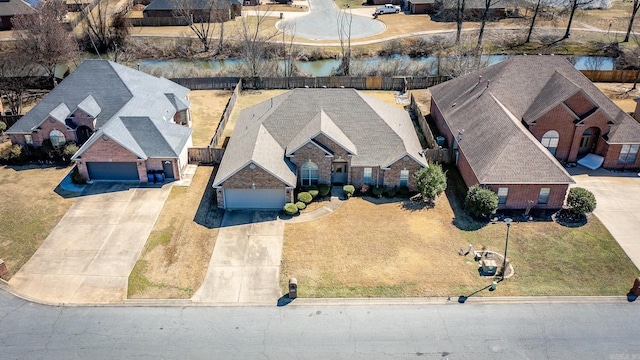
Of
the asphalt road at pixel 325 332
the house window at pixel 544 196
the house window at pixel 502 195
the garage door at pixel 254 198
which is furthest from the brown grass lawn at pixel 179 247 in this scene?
the house window at pixel 544 196

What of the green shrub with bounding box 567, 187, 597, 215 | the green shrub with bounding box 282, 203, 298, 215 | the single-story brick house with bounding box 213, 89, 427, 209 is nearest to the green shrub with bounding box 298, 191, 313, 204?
the single-story brick house with bounding box 213, 89, 427, 209

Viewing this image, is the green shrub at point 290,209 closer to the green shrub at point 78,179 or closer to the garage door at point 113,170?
the garage door at point 113,170

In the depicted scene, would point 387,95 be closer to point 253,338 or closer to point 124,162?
point 124,162

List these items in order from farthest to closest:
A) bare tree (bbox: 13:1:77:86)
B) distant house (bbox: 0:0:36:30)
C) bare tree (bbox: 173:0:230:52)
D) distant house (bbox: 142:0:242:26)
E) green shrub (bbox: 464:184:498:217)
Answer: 1. distant house (bbox: 142:0:242:26)
2. distant house (bbox: 0:0:36:30)
3. bare tree (bbox: 173:0:230:52)
4. bare tree (bbox: 13:1:77:86)
5. green shrub (bbox: 464:184:498:217)

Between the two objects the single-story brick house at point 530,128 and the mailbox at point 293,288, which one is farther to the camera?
the single-story brick house at point 530,128

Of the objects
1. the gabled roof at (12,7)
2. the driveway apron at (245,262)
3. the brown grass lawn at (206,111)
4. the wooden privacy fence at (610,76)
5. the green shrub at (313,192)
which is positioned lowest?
the driveway apron at (245,262)

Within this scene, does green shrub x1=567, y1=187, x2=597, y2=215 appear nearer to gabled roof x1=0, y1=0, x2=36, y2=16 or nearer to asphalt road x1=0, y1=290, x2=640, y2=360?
asphalt road x1=0, y1=290, x2=640, y2=360
